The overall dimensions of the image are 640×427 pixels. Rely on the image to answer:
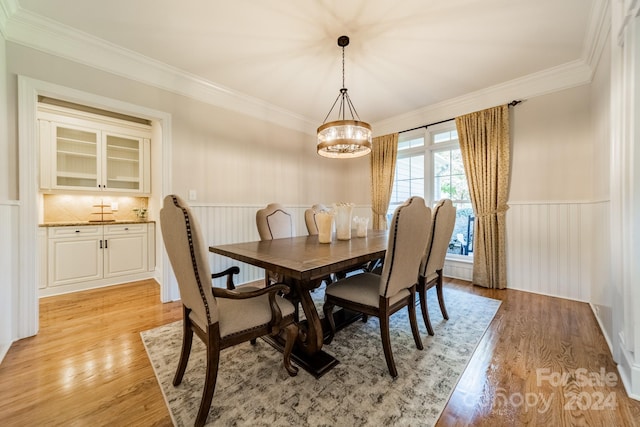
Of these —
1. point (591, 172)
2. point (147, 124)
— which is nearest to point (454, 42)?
point (591, 172)

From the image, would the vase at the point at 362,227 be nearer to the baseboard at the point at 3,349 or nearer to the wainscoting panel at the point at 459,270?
the wainscoting panel at the point at 459,270

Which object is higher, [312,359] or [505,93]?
[505,93]

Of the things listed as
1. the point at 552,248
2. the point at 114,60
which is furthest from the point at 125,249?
the point at 552,248

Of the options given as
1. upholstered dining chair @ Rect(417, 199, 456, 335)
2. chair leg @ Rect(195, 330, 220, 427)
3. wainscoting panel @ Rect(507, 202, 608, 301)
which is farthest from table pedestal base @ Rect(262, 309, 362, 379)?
wainscoting panel @ Rect(507, 202, 608, 301)

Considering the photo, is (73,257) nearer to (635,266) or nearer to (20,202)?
(20,202)

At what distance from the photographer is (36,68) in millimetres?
1946

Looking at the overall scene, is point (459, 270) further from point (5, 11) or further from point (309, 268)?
point (5, 11)

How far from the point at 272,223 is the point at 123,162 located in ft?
8.87

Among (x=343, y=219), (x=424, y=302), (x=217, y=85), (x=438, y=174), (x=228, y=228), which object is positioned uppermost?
(x=217, y=85)

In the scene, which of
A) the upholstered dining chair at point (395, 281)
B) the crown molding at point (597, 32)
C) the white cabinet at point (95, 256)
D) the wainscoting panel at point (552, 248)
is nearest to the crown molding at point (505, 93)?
the crown molding at point (597, 32)

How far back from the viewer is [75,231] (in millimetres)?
3002

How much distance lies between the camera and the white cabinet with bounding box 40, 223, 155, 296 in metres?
2.87

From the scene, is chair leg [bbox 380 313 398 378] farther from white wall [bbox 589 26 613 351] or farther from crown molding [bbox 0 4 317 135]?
crown molding [bbox 0 4 317 135]

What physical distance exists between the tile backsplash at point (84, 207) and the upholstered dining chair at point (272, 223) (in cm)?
247
